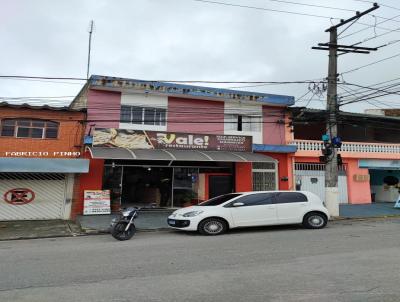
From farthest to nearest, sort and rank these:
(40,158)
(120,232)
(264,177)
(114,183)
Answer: (264,177), (114,183), (40,158), (120,232)

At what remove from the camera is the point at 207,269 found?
756 centimetres

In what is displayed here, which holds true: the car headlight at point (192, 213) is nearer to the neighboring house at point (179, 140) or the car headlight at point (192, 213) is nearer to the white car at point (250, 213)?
the white car at point (250, 213)

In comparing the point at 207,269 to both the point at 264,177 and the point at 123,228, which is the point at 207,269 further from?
the point at 264,177

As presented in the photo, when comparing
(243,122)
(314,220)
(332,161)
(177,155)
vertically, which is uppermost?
(243,122)

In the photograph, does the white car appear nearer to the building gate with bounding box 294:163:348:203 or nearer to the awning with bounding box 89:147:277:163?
the awning with bounding box 89:147:277:163

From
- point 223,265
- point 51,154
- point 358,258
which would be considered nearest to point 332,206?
point 358,258

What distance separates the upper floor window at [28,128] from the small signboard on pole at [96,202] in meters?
3.15

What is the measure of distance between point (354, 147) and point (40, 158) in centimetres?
1719

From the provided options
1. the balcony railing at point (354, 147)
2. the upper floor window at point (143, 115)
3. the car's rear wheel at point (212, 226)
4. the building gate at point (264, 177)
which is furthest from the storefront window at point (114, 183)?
the balcony railing at point (354, 147)

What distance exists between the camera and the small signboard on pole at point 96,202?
17359mm

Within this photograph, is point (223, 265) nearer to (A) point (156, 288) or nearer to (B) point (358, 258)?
(A) point (156, 288)

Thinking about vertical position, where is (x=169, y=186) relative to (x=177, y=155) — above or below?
below

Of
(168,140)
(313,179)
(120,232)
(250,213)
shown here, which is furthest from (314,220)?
(313,179)

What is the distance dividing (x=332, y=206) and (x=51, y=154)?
42.2ft
